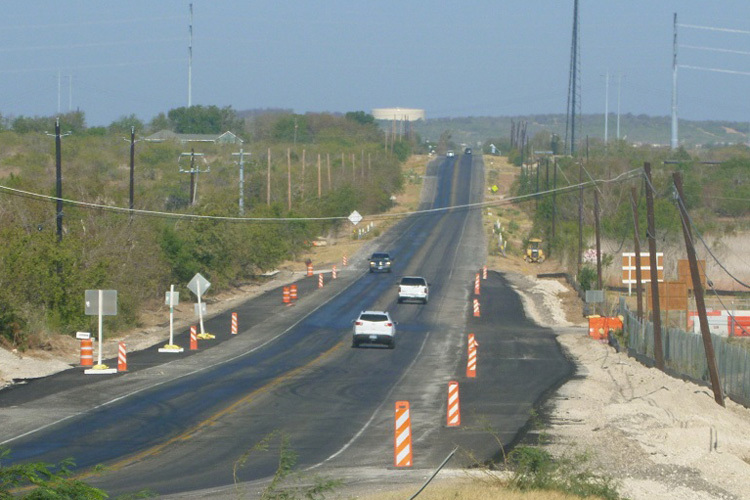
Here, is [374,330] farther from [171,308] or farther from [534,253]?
[534,253]

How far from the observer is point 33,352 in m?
35.3

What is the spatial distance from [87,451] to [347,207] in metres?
83.2

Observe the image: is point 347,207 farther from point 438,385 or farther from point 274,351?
point 438,385

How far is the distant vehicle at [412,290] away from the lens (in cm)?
5816

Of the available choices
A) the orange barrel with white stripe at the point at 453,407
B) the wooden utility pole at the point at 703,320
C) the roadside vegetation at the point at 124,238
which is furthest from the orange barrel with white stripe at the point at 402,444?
the roadside vegetation at the point at 124,238

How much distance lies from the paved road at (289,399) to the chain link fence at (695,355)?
372 centimetres

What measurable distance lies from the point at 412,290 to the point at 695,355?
78.5 ft

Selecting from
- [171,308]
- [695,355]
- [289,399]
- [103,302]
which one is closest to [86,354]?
[103,302]

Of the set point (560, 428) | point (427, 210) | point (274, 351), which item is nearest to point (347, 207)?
point (427, 210)

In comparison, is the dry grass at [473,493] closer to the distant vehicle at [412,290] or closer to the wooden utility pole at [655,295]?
the wooden utility pole at [655,295]

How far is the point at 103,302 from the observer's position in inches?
1294

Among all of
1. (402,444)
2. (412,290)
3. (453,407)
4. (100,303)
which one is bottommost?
(412,290)

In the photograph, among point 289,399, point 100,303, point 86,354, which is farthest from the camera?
point 86,354

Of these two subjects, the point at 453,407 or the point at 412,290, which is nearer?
the point at 453,407
